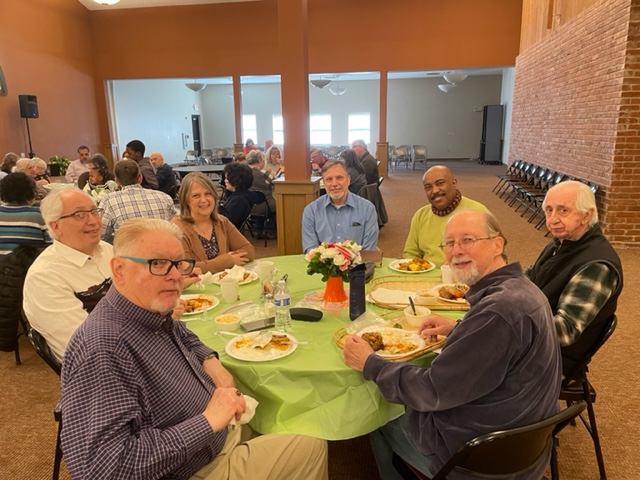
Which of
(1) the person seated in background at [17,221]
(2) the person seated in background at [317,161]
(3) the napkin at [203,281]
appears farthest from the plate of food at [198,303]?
(2) the person seated in background at [317,161]

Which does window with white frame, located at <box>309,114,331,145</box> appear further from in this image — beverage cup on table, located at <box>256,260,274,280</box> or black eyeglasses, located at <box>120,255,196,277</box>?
black eyeglasses, located at <box>120,255,196,277</box>

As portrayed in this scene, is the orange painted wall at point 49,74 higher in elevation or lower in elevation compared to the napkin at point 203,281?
higher

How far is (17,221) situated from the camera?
3.39 metres

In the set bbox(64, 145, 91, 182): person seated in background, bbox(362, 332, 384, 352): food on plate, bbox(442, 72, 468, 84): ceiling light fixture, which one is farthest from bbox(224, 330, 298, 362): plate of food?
bbox(442, 72, 468, 84): ceiling light fixture

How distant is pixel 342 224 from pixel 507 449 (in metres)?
2.11

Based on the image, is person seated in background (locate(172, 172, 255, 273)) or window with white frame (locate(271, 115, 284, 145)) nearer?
person seated in background (locate(172, 172, 255, 273))

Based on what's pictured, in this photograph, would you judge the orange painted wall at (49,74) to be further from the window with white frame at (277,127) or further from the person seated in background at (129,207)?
the window with white frame at (277,127)

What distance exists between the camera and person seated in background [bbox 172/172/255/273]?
2.82 meters

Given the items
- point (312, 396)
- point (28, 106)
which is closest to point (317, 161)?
point (28, 106)

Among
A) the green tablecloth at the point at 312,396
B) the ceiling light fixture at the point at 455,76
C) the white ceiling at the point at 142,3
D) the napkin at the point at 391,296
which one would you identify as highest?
the white ceiling at the point at 142,3

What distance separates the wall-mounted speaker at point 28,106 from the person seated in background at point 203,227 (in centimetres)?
803

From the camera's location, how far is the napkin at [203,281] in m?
2.48

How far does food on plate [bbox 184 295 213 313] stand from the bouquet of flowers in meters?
0.52

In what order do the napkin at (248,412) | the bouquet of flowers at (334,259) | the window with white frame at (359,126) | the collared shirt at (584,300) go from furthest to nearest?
the window with white frame at (359,126) < the bouquet of flowers at (334,259) < the collared shirt at (584,300) < the napkin at (248,412)
